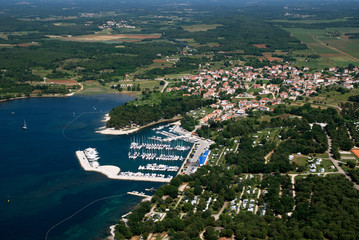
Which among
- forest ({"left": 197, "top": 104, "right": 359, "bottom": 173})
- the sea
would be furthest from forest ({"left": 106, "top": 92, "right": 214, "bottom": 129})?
forest ({"left": 197, "top": 104, "right": 359, "bottom": 173})

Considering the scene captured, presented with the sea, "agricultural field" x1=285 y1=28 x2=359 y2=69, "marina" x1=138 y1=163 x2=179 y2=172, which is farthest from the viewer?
"agricultural field" x1=285 y1=28 x2=359 y2=69

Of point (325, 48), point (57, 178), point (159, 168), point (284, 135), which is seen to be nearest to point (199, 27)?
point (325, 48)

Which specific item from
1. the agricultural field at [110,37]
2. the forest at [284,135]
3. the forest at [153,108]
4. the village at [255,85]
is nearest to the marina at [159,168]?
the forest at [284,135]

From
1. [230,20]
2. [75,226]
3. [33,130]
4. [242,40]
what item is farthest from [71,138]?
[230,20]

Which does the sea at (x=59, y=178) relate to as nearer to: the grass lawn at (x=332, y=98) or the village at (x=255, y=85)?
the village at (x=255, y=85)

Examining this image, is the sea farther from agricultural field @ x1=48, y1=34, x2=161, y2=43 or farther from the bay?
agricultural field @ x1=48, y1=34, x2=161, y2=43

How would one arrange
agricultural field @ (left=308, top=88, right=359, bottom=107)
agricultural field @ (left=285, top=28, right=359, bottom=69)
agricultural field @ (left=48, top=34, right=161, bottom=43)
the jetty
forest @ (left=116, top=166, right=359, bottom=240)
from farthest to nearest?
agricultural field @ (left=48, top=34, right=161, bottom=43) → agricultural field @ (left=285, top=28, right=359, bottom=69) → agricultural field @ (left=308, top=88, right=359, bottom=107) → the jetty → forest @ (left=116, top=166, right=359, bottom=240)

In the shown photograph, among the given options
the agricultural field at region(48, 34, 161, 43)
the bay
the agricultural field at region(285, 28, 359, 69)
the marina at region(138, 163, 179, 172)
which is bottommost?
the bay
